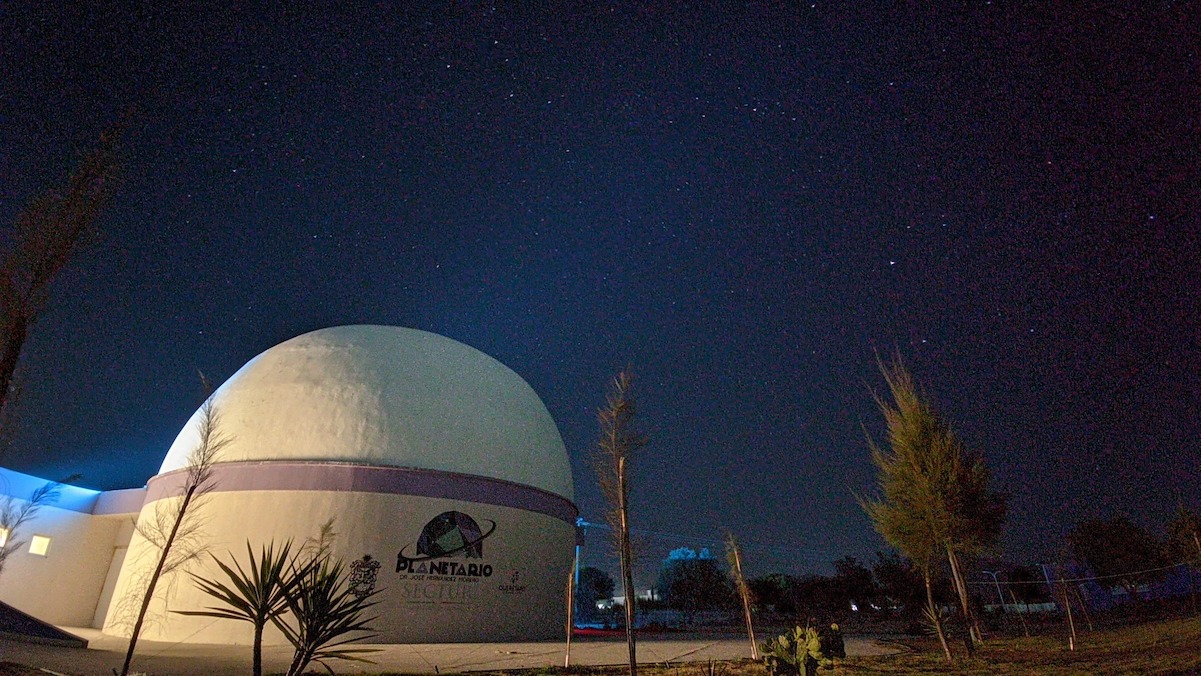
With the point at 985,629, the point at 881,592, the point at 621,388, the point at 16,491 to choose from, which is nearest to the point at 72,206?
the point at 621,388

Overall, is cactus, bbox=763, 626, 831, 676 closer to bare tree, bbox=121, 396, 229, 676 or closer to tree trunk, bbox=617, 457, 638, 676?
tree trunk, bbox=617, 457, 638, 676

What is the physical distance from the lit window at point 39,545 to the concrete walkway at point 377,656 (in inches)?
398

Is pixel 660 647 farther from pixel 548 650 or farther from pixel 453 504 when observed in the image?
pixel 453 504

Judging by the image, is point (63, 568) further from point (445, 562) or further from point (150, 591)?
point (150, 591)

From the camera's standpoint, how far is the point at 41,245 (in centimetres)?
756

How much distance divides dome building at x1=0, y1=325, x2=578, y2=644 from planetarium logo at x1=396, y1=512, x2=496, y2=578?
0.03m

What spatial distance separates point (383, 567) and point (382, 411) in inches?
A: 193

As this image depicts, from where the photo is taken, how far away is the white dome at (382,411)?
1806 centimetres

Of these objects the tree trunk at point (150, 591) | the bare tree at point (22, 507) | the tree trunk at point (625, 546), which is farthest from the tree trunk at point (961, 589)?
the bare tree at point (22, 507)

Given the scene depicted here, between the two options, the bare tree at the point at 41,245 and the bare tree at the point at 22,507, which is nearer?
the bare tree at the point at 41,245

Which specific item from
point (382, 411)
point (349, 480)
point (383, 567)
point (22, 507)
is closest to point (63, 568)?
point (22, 507)

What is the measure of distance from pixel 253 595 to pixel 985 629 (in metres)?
32.4

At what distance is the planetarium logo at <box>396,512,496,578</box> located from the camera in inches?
658

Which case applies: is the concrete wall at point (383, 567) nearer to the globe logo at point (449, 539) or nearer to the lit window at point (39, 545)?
the globe logo at point (449, 539)
